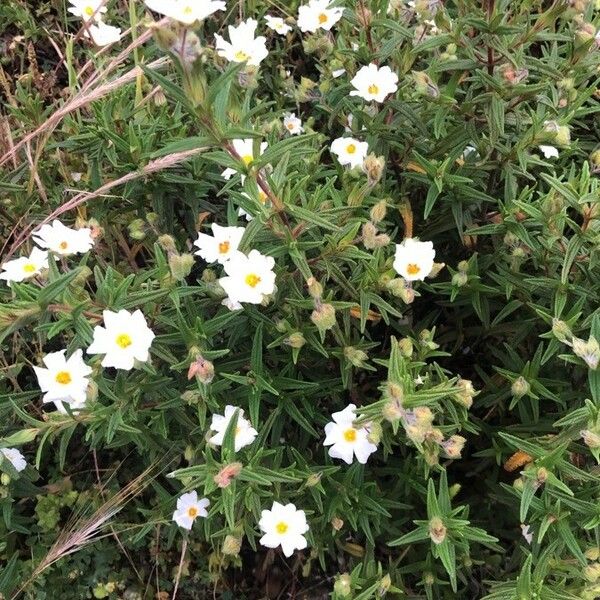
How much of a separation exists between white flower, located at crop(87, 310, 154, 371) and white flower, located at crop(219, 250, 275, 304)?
291 millimetres

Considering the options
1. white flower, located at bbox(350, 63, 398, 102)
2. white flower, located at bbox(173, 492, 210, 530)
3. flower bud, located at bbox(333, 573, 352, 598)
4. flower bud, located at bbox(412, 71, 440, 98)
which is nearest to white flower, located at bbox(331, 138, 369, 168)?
white flower, located at bbox(350, 63, 398, 102)

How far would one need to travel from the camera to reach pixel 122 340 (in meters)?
1.99

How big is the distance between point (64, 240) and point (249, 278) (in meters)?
0.75

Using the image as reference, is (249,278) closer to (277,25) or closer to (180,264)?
(180,264)

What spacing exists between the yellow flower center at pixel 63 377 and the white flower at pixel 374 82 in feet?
4.79

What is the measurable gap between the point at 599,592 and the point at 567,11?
6.40 ft

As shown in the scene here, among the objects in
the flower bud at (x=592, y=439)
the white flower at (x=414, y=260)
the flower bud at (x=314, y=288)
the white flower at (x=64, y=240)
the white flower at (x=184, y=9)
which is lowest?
the flower bud at (x=592, y=439)

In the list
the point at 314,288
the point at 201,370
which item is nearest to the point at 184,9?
the point at 314,288

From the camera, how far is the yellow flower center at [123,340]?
77.6 inches

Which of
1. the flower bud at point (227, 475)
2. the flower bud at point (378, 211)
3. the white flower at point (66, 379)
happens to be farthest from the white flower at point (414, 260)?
the white flower at point (66, 379)

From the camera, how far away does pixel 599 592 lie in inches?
81.4

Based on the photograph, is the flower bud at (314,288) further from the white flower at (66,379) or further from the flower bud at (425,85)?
the flower bud at (425,85)

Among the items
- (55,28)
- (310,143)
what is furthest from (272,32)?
(55,28)

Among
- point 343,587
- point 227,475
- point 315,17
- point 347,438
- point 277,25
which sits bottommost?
point 343,587
